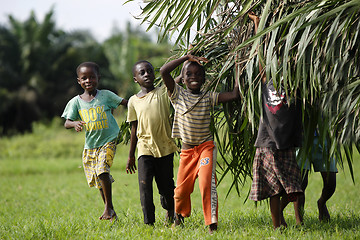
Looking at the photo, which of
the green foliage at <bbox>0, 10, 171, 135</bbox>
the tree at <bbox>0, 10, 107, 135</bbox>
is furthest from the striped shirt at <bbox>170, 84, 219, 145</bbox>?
the tree at <bbox>0, 10, 107, 135</bbox>

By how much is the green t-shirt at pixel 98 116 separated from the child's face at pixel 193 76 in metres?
0.93

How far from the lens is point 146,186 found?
13.9 ft

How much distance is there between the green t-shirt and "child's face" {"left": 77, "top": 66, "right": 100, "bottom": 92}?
102 mm

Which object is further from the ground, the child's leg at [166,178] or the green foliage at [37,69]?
the green foliage at [37,69]

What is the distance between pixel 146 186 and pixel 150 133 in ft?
1.48

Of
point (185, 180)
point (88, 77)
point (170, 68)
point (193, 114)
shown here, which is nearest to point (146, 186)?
point (185, 180)

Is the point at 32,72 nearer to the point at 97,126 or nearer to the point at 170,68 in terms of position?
the point at 97,126

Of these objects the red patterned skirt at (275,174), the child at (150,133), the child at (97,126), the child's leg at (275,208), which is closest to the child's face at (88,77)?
the child at (97,126)

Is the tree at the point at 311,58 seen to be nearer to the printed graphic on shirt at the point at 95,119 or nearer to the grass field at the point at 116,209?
the grass field at the point at 116,209

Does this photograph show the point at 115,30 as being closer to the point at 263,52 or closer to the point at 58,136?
the point at 58,136

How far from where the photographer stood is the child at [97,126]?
461 cm

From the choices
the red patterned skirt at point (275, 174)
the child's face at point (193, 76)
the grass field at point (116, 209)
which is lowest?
the grass field at point (116, 209)

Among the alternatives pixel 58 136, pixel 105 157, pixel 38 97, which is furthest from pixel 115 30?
pixel 105 157

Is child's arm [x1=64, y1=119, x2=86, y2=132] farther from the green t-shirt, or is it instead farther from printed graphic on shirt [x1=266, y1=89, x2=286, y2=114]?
printed graphic on shirt [x1=266, y1=89, x2=286, y2=114]
